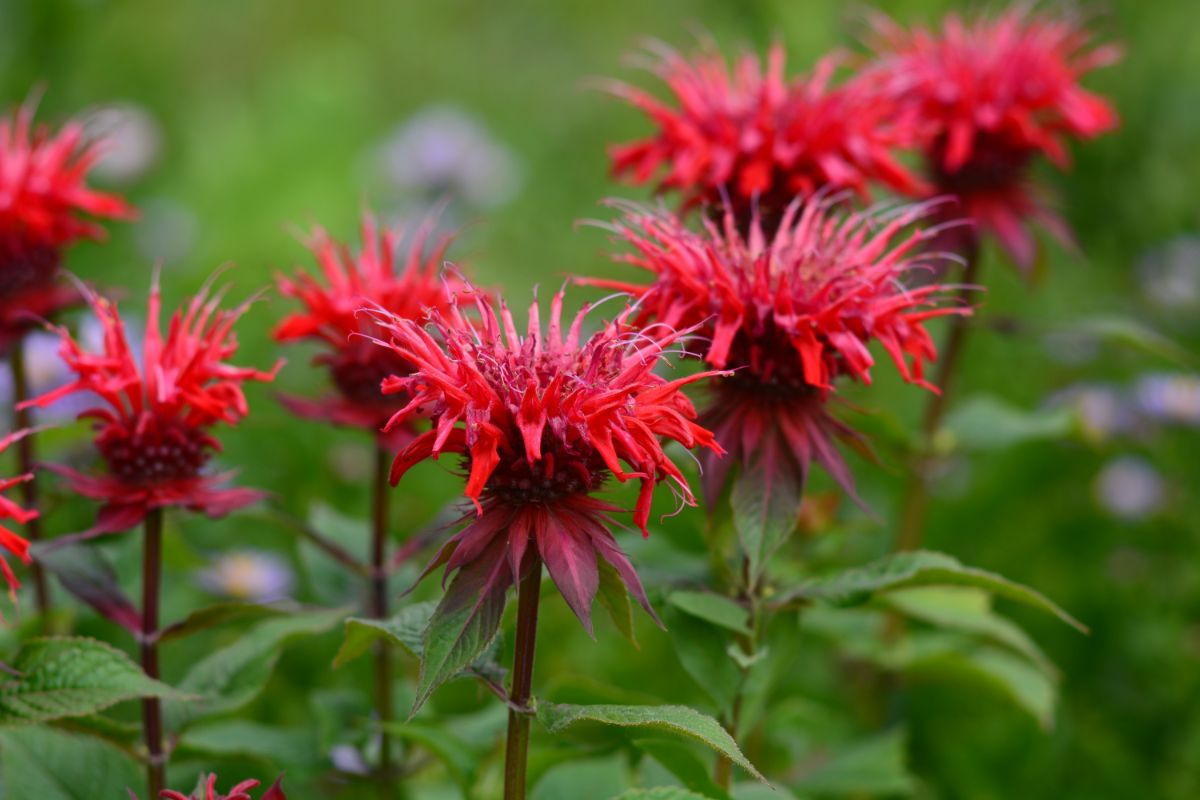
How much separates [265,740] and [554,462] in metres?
0.81

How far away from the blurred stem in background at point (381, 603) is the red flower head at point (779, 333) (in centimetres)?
46

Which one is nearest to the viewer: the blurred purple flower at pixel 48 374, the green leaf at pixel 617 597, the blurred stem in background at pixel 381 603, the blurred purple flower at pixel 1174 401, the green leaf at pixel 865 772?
the green leaf at pixel 617 597

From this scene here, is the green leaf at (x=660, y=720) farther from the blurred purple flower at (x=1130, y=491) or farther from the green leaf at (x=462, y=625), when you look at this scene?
the blurred purple flower at (x=1130, y=491)

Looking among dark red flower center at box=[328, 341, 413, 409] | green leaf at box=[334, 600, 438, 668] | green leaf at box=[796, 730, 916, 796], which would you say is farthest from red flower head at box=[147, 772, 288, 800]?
green leaf at box=[796, 730, 916, 796]

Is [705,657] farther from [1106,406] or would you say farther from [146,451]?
[1106,406]

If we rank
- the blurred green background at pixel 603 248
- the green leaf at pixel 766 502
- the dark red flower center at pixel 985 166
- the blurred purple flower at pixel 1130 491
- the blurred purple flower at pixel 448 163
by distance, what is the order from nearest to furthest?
the green leaf at pixel 766 502 < the dark red flower center at pixel 985 166 < the blurred green background at pixel 603 248 < the blurred purple flower at pixel 1130 491 < the blurred purple flower at pixel 448 163

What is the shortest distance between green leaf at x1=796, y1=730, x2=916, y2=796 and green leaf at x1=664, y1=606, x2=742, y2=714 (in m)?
0.50

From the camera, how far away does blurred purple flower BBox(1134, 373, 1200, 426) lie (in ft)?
9.88

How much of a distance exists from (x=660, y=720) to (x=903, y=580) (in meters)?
0.45

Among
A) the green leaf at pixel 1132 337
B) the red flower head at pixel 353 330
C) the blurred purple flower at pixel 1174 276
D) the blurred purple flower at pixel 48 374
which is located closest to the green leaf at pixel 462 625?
the red flower head at pixel 353 330

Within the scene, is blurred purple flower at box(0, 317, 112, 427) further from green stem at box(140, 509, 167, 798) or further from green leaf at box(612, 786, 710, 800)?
green leaf at box(612, 786, 710, 800)

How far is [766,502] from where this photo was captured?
1388mm

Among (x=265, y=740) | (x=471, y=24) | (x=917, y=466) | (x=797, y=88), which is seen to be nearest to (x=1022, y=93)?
(x=797, y=88)

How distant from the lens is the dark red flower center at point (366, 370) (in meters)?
1.68
